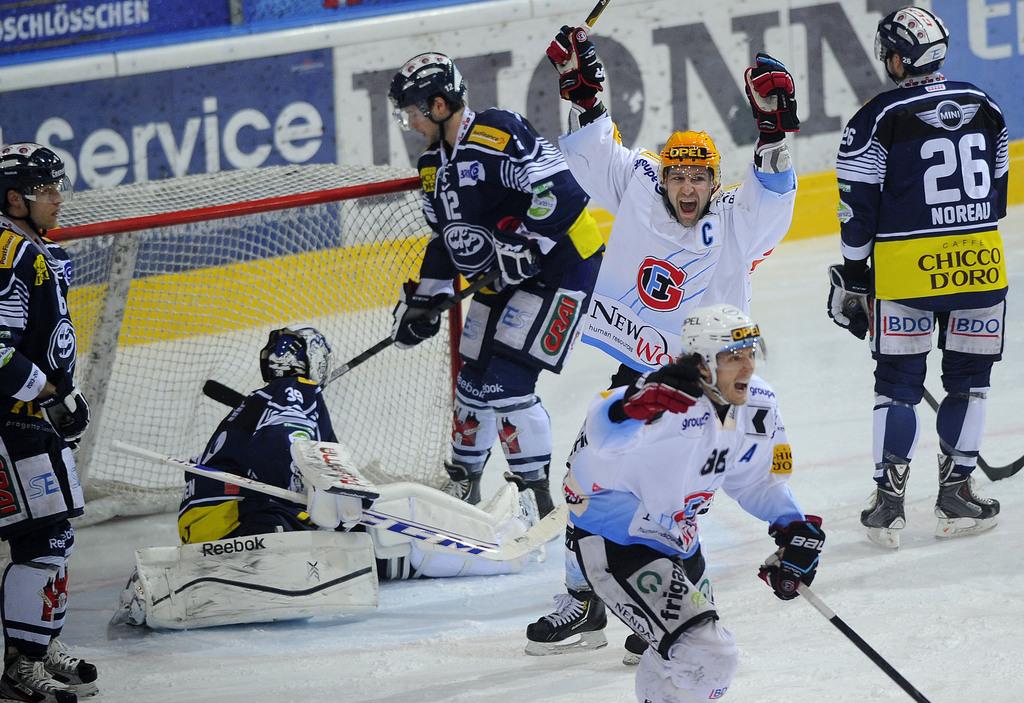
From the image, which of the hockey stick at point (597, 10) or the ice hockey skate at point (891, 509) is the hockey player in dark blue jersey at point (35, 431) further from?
the ice hockey skate at point (891, 509)

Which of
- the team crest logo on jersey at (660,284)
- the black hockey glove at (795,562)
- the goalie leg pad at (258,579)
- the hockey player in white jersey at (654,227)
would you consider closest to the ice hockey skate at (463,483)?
the goalie leg pad at (258,579)

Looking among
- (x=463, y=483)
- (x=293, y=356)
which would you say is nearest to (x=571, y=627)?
(x=463, y=483)

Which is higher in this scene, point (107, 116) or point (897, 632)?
point (107, 116)

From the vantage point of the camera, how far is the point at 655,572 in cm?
287

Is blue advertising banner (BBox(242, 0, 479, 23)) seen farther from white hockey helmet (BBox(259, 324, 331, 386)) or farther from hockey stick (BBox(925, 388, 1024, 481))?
hockey stick (BBox(925, 388, 1024, 481))

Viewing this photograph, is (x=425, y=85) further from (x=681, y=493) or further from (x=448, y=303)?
(x=681, y=493)

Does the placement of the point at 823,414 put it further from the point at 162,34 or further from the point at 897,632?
the point at 162,34

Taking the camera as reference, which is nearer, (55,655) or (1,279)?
(1,279)

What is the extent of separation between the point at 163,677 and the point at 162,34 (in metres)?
4.27

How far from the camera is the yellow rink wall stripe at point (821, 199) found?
24.5 ft

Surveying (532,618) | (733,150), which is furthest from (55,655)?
(733,150)

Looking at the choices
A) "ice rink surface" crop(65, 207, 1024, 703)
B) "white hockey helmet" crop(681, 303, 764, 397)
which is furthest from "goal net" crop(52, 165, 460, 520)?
"white hockey helmet" crop(681, 303, 764, 397)

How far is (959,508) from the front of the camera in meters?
4.25

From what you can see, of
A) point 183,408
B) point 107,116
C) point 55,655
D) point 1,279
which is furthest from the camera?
point 107,116
